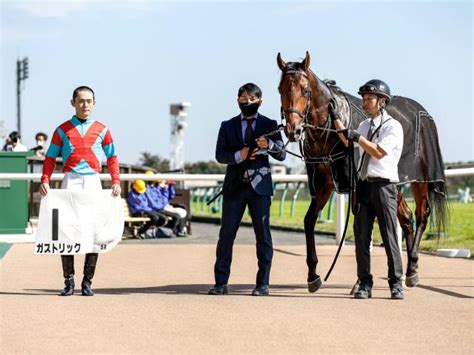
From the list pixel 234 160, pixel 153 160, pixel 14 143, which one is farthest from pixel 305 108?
pixel 153 160

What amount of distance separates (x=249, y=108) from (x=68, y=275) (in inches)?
89.9

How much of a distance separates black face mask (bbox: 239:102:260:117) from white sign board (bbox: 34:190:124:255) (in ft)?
4.81

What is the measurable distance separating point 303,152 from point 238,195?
0.76 meters

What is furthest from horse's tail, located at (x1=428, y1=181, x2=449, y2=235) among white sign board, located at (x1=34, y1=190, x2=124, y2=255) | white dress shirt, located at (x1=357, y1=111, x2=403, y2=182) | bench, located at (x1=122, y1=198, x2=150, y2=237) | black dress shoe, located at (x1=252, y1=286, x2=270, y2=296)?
bench, located at (x1=122, y1=198, x2=150, y2=237)

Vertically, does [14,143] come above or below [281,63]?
below

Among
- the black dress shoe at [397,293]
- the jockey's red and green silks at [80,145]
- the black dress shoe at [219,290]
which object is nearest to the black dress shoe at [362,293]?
the black dress shoe at [397,293]

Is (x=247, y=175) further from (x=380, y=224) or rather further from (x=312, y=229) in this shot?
(x=380, y=224)

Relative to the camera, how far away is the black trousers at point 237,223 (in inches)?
414

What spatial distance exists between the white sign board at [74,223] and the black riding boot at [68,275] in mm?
104

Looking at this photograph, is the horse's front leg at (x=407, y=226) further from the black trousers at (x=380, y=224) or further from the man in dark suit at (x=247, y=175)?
the man in dark suit at (x=247, y=175)

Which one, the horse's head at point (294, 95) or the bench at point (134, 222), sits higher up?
the horse's head at point (294, 95)

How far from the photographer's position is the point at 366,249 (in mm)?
10211

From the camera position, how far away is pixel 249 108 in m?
10.3

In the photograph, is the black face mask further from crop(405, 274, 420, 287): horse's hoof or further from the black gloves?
crop(405, 274, 420, 287): horse's hoof
